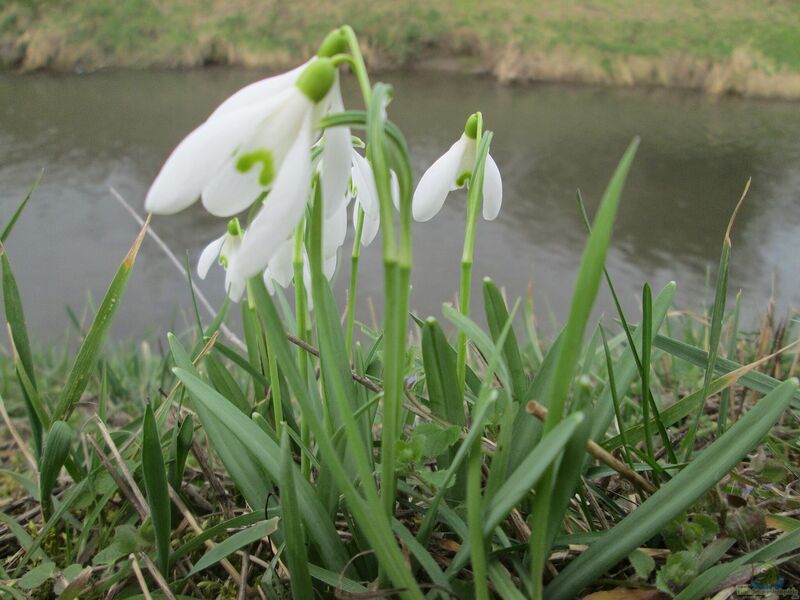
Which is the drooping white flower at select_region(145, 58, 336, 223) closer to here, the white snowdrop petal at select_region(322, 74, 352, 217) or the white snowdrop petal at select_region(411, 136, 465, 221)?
the white snowdrop petal at select_region(322, 74, 352, 217)

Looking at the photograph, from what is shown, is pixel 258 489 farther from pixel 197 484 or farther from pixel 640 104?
pixel 640 104

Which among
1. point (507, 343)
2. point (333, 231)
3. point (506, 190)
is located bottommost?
point (506, 190)

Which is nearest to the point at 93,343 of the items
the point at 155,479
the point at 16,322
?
the point at 16,322

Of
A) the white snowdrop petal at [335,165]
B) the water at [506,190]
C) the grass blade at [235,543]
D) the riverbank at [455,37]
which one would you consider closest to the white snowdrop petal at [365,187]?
the white snowdrop petal at [335,165]

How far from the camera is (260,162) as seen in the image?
0.34 meters

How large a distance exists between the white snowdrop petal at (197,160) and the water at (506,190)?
1.32 metres

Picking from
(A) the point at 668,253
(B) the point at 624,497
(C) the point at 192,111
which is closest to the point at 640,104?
(A) the point at 668,253

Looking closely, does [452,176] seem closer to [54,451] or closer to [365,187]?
[365,187]

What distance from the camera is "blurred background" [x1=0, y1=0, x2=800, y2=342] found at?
249 cm

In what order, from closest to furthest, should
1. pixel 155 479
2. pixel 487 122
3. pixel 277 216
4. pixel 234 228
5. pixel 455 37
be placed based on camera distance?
pixel 277 216, pixel 155 479, pixel 234 228, pixel 487 122, pixel 455 37

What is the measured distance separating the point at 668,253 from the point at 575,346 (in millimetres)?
2547

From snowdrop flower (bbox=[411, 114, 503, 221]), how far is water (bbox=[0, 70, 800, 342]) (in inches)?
44.8

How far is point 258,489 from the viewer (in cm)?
53

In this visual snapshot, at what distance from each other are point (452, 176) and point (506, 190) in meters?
2.72
